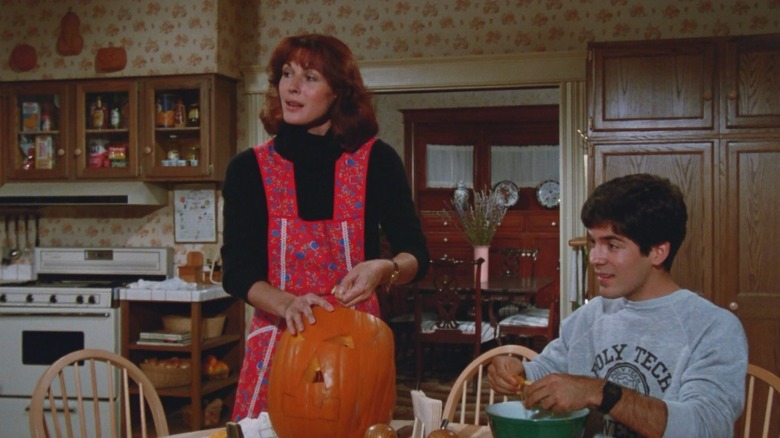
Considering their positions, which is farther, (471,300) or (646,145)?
(471,300)

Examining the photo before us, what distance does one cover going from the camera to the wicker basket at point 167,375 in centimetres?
427

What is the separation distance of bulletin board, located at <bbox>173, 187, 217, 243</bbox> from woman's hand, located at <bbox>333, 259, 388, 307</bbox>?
3.61 m

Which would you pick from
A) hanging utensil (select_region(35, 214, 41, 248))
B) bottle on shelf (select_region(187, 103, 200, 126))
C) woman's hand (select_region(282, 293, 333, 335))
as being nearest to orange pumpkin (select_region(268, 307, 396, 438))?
woman's hand (select_region(282, 293, 333, 335))

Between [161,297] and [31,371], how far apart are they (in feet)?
2.60

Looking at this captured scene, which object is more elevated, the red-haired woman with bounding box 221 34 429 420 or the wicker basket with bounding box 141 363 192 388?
the red-haired woman with bounding box 221 34 429 420

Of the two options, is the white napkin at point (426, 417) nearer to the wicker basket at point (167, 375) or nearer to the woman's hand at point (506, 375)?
the woman's hand at point (506, 375)

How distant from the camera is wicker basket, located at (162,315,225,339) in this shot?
4352 mm

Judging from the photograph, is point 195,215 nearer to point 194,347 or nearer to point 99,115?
point 99,115

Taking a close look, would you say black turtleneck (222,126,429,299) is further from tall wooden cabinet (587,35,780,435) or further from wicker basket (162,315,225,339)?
wicker basket (162,315,225,339)

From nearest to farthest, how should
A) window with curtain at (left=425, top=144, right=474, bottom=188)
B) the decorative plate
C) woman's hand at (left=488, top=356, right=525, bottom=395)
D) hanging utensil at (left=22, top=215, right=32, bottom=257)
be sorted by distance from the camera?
woman's hand at (left=488, top=356, right=525, bottom=395), hanging utensil at (left=22, top=215, right=32, bottom=257), the decorative plate, window with curtain at (left=425, top=144, right=474, bottom=188)

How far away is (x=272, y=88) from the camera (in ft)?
5.62

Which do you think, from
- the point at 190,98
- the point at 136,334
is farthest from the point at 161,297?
the point at 190,98

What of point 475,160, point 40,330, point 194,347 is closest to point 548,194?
point 475,160

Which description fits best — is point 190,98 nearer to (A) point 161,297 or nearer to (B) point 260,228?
(A) point 161,297
